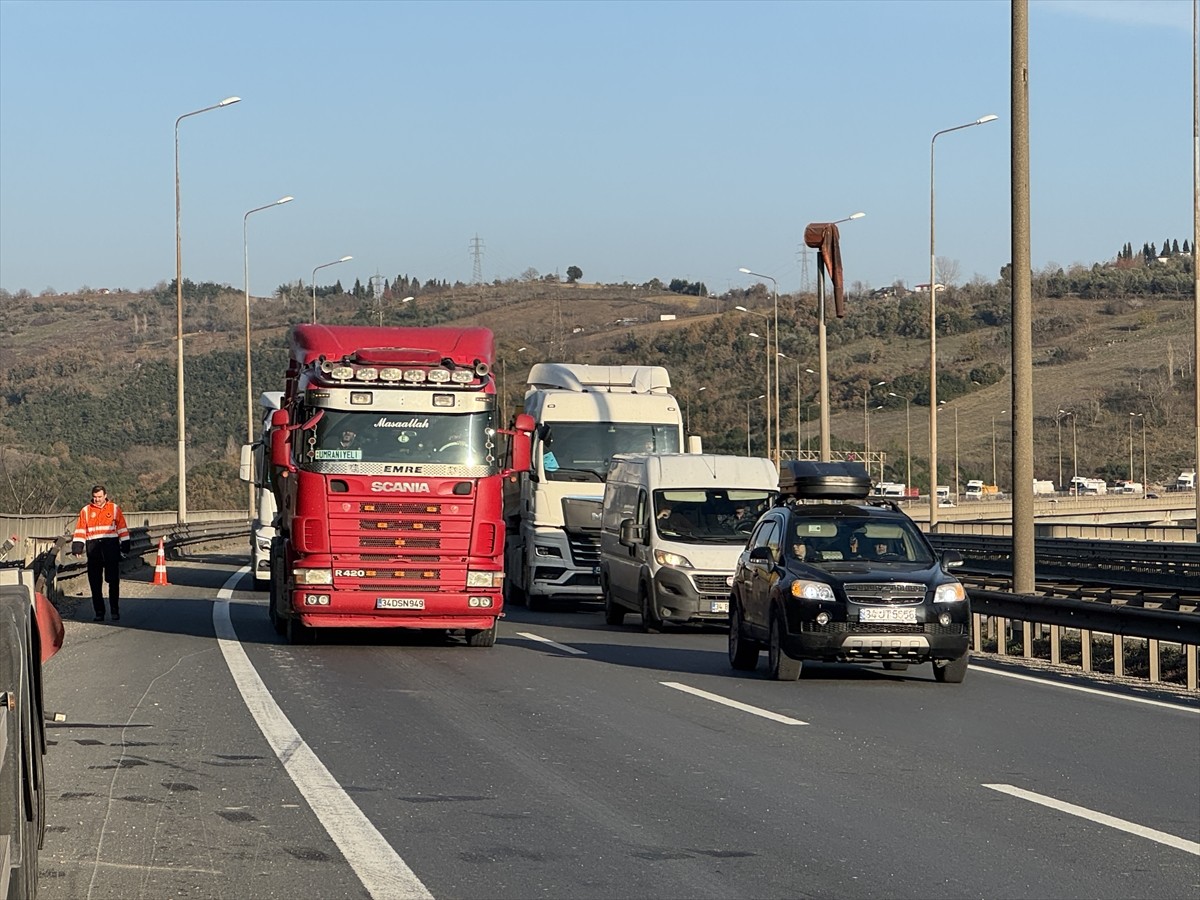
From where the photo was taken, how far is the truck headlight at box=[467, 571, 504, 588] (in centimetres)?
1920

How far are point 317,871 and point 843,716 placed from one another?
6981 mm

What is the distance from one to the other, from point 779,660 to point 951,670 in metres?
1.62

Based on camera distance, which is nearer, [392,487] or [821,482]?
[392,487]

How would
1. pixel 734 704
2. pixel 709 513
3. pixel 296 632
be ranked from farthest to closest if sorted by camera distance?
pixel 709 513 → pixel 296 632 → pixel 734 704

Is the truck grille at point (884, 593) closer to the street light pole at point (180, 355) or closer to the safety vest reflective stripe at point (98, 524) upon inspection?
the safety vest reflective stripe at point (98, 524)

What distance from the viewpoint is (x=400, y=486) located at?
1916 cm

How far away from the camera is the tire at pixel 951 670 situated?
1655 centimetres

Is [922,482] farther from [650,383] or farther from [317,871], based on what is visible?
[317,871]

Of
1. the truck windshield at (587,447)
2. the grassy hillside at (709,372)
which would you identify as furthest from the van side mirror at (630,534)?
the grassy hillside at (709,372)

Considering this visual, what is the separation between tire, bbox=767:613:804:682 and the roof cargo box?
3.30 meters

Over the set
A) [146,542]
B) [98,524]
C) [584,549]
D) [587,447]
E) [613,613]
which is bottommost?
[613,613]

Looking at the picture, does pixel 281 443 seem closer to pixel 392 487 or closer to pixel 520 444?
pixel 392 487

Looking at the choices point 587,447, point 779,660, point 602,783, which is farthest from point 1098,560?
point 602,783

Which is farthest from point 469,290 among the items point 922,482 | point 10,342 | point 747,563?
point 747,563
